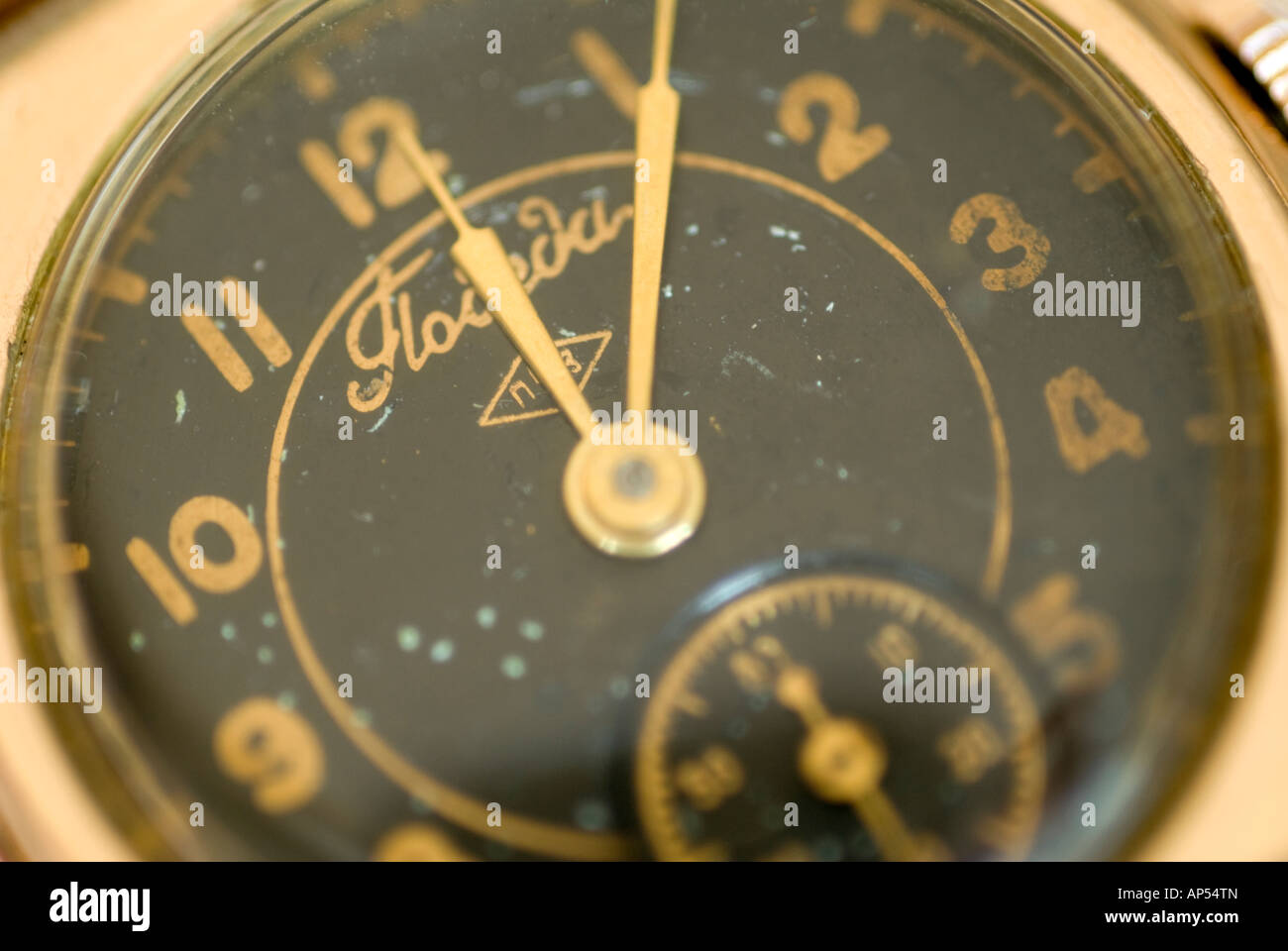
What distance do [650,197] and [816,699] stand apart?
293mm

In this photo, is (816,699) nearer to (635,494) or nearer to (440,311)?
(635,494)

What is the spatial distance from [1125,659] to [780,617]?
17 centimetres

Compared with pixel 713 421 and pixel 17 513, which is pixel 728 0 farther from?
pixel 17 513

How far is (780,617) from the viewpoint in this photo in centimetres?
53

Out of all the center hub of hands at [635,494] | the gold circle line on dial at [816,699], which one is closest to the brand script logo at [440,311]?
the center hub of hands at [635,494]

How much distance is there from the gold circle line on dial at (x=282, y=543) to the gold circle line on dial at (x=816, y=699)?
25 millimetres

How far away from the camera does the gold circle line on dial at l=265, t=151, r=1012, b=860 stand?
0.54 metres

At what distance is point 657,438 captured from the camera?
57cm

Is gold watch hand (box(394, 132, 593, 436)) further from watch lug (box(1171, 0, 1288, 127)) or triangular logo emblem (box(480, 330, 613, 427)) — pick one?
watch lug (box(1171, 0, 1288, 127))

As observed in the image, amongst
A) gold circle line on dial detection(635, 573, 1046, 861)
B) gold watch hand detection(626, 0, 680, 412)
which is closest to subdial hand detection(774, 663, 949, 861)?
gold circle line on dial detection(635, 573, 1046, 861)

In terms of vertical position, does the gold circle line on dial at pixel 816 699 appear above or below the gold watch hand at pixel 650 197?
below

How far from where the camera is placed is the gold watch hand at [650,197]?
1.91ft

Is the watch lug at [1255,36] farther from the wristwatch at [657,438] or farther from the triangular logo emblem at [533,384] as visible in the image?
the triangular logo emblem at [533,384]

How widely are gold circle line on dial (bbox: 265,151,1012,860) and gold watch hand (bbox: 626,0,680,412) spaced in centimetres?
1
